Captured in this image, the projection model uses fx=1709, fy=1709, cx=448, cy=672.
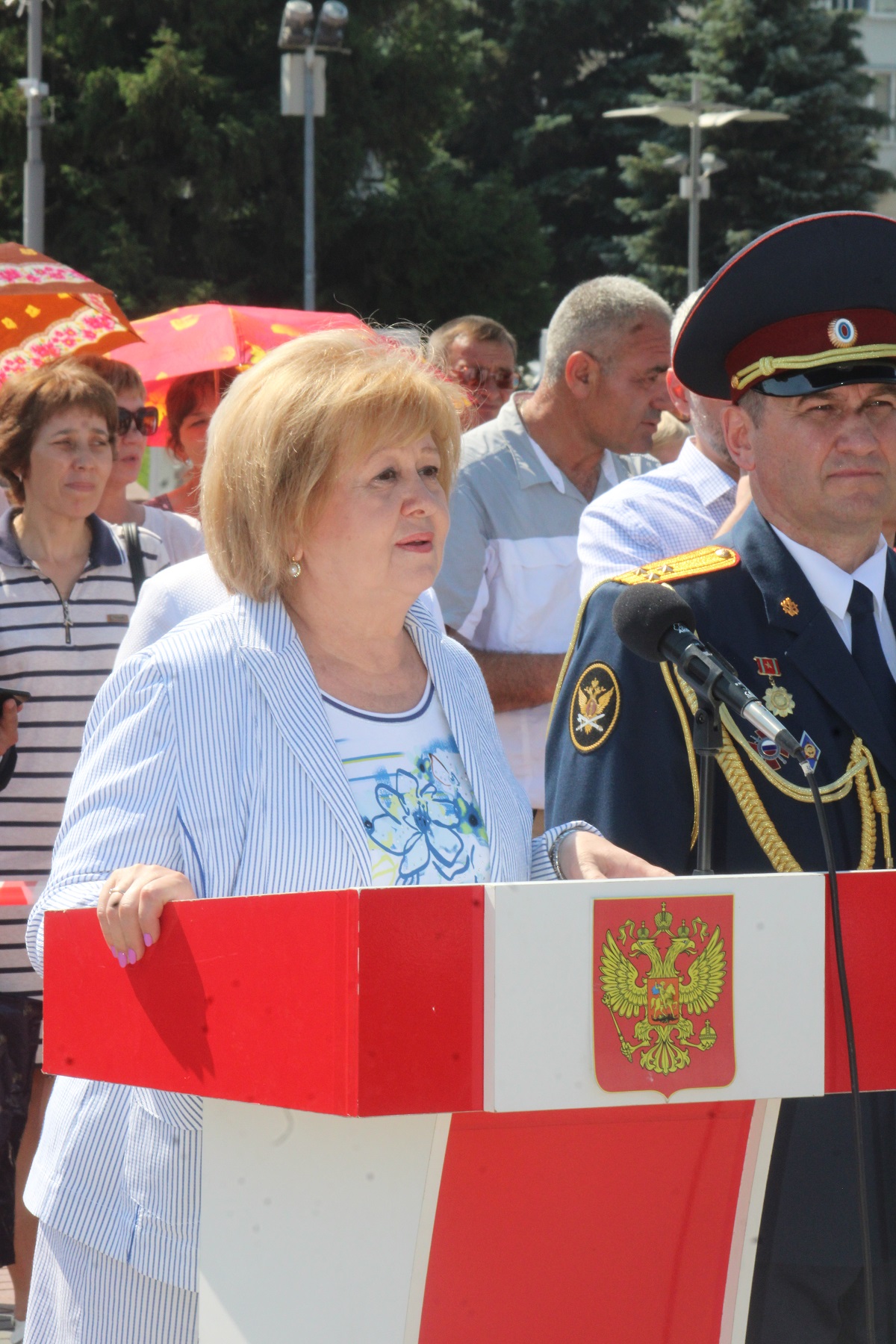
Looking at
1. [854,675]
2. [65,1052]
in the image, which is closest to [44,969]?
[65,1052]

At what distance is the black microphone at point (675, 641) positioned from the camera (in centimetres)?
183

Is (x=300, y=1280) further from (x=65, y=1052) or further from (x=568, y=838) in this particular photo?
(x=568, y=838)

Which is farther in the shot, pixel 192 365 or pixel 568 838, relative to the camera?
pixel 192 365

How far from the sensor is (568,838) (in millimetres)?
2145

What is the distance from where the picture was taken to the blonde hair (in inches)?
84.7

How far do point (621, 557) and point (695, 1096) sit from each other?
2.16 metres

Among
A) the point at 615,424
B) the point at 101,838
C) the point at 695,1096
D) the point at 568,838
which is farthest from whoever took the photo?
the point at 615,424

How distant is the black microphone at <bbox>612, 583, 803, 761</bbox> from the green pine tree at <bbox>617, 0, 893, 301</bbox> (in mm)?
33401

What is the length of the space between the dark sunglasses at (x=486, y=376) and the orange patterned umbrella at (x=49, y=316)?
1235 mm

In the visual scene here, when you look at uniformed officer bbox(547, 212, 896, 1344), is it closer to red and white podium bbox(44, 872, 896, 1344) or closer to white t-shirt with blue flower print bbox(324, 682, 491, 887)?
white t-shirt with blue flower print bbox(324, 682, 491, 887)

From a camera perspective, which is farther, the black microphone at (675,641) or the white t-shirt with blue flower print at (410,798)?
the white t-shirt with blue flower print at (410,798)

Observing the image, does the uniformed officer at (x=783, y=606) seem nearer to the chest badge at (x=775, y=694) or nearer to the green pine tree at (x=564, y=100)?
the chest badge at (x=775, y=694)

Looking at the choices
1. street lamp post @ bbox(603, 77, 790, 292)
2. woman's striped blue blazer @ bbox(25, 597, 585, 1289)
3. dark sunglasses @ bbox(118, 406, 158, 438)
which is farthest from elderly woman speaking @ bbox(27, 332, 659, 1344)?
street lamp post @ bbox(603, 77, 790, 292)

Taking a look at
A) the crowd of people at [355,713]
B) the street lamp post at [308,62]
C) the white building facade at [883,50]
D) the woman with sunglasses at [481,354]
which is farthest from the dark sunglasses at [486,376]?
the white building facade at [883,50]
